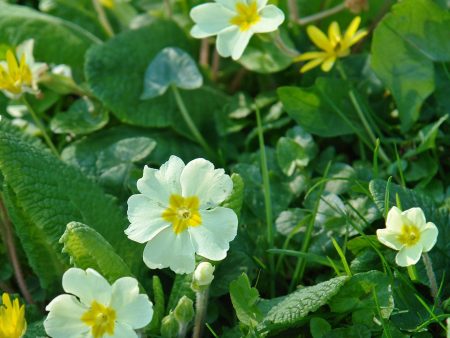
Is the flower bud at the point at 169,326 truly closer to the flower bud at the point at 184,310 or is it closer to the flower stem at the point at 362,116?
the flower bud at the point at 184,310

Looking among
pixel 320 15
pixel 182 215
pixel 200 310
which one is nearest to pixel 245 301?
pixel 200 310

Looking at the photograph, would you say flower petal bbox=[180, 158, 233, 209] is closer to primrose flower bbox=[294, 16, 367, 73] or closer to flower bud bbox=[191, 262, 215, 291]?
flower bud bbox=[191, 262, 215, 291]

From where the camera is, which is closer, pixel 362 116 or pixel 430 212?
pixel 430 212

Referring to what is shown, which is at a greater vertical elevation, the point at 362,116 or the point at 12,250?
the point at 362,116

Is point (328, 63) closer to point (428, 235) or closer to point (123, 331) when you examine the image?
point (428, 235)

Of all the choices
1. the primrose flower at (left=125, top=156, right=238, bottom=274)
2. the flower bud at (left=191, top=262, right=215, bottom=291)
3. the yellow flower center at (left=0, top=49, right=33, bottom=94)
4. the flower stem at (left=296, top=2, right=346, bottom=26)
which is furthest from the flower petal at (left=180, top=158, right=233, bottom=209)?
the flower stem at (left=296, top=2, right=346, bottom=26)

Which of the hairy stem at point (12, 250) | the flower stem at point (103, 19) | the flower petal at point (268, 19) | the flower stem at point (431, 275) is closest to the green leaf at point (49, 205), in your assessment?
the hairy stem at point (12, 250)

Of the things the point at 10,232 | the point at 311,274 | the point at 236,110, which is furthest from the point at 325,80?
the point at 10,232
